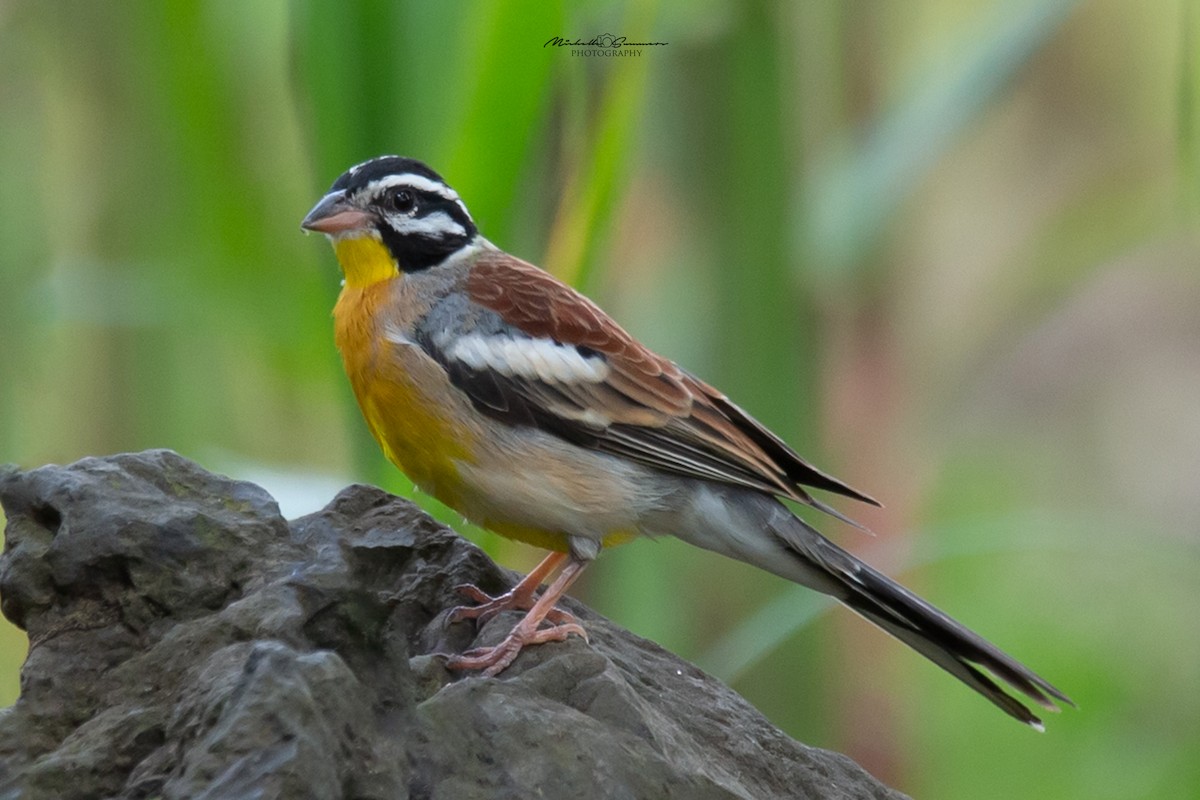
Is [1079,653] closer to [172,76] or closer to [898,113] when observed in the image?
[898,113]

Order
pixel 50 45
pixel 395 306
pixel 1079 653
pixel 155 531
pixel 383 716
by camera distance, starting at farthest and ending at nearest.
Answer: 1. pixel 1079 653
2. pixel 50 45
3. pixel 395 306
4. pixel 155 531
5. pixel 383 716

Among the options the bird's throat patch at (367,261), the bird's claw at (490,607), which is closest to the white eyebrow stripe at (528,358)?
the bird's throat patch at (367,261)

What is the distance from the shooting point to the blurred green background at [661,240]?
466 cm

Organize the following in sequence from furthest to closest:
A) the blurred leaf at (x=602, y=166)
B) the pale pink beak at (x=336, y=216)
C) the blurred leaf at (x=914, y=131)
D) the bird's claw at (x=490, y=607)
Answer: the blurred leaf at (x=914, y=131), the blurred leaf at (x=602, y=166), the pale pink beak at (x=336, y=216), the bird's claw at (x=490, y=607)

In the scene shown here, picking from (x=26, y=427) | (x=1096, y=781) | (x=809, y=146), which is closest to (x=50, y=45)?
(x=26, y=427)

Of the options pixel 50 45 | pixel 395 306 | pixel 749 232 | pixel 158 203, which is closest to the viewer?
pixel 395 306

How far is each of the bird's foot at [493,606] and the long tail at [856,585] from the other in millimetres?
498

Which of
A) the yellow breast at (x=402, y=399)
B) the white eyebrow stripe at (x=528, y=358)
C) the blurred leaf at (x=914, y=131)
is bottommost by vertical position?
the yellow breast at (x=402, y=399)

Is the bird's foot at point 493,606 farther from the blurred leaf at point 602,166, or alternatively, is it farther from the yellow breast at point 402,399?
the blurred leaf at point 602,166

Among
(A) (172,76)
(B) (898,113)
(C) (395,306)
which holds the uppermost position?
(B) (898,113)

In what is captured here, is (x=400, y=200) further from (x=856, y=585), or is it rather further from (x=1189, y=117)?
(x=1189, y=117)

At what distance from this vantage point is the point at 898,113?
18.0 feet

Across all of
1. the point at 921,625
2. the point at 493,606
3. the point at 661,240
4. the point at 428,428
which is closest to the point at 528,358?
the point at 428,428

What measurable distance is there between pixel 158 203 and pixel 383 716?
143 inches
